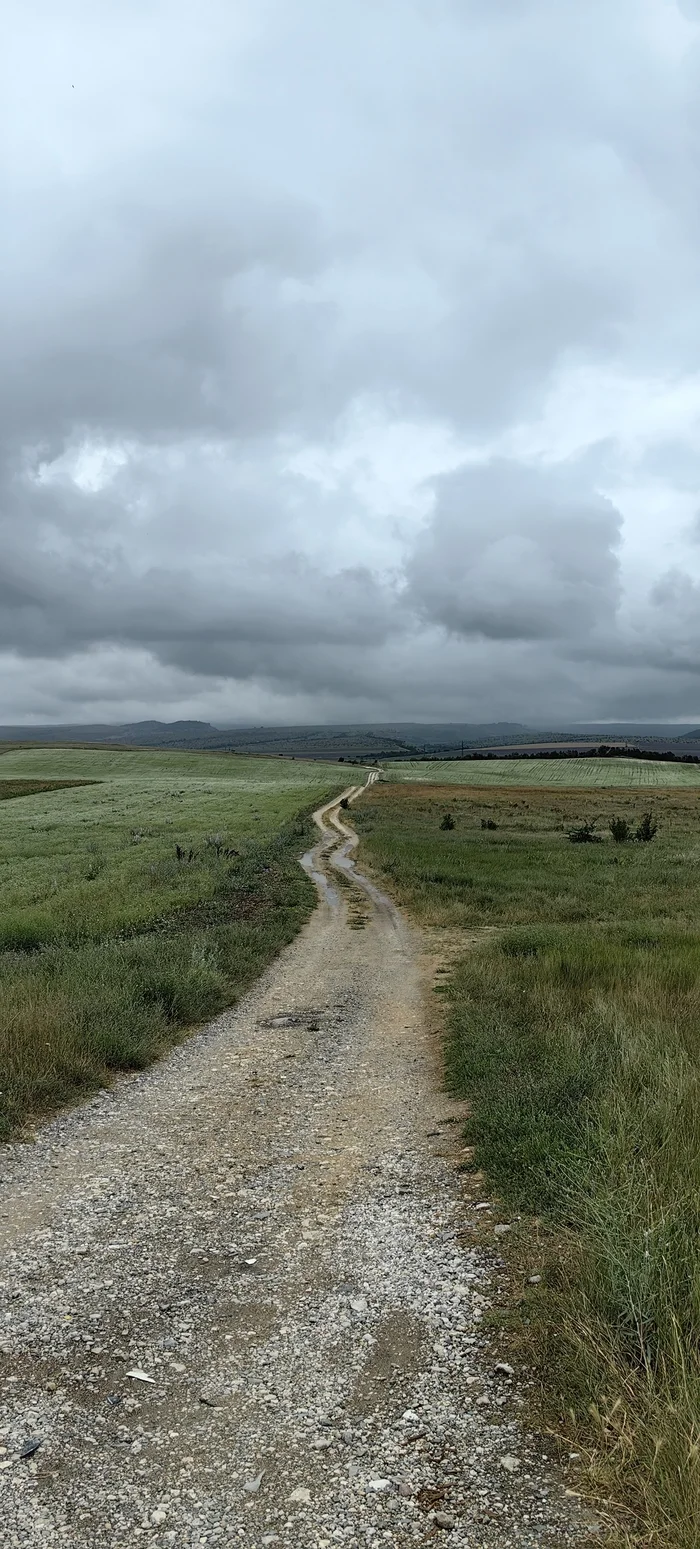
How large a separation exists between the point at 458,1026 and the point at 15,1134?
6.55 m

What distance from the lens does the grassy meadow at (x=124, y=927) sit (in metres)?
10.8

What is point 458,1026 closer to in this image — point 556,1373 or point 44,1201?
point 44,1201

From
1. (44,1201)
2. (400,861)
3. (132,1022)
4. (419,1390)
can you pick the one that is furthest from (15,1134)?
(400,861)

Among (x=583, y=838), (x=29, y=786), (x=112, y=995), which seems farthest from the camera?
(x=29, y=786)

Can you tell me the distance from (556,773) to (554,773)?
31 centimetres

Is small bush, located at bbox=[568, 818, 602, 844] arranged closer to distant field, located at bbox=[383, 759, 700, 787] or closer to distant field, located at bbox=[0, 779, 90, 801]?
distant field, located at bbox=[0, 779, 90, 801]

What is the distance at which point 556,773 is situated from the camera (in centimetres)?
12669

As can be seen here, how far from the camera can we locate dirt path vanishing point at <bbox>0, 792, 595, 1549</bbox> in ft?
13.3

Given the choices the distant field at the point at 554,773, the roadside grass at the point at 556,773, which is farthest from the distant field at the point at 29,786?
the distant field at the point at 554,773

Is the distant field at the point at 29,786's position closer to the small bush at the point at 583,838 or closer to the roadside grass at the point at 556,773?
the roadside grass at the point at 556,773

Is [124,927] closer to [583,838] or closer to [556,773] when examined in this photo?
[583,838]

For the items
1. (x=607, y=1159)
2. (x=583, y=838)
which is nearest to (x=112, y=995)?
(x=607, y=1159)

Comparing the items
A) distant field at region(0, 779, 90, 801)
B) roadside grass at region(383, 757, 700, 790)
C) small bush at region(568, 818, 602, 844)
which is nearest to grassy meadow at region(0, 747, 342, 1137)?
small bush at region(568, 818, 602, 844)

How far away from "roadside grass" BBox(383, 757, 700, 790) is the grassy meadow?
61.7 m
